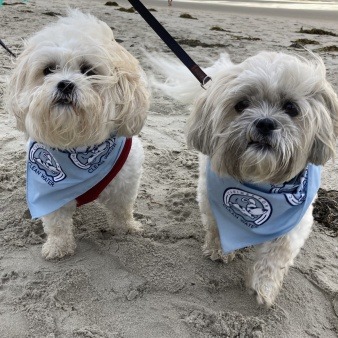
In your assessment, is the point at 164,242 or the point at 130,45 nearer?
the point at 164,242

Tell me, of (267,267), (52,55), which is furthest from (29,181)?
(267,267)

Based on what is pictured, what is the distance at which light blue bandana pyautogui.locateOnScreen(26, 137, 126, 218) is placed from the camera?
2.50 m

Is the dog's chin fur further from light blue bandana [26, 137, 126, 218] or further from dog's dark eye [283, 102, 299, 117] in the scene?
dog's dark eye [283, 102, 299, 117]

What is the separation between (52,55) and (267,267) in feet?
4.95

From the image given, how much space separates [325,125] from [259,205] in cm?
54

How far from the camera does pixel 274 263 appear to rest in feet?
7.63

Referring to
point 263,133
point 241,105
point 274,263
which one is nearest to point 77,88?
point 241,105

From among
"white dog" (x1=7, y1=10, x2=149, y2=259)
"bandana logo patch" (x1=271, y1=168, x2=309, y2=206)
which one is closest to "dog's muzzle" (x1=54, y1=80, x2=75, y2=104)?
"white dog" (x1=7, y1=10, x2=149, y2=259)

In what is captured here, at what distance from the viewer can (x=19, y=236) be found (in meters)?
2.80

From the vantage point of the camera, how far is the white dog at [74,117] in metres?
2.15

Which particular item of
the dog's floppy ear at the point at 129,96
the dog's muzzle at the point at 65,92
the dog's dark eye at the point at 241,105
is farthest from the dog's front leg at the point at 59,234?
the dog's dark eye at the point at 241,105

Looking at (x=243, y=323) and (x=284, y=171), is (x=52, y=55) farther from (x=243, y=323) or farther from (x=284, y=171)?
(x=243, y=323)

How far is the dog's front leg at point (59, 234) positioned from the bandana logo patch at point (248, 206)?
946mm

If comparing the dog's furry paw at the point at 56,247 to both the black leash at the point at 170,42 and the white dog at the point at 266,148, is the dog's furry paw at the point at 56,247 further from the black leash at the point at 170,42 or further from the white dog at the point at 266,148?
the black leash at the point at 170,42
